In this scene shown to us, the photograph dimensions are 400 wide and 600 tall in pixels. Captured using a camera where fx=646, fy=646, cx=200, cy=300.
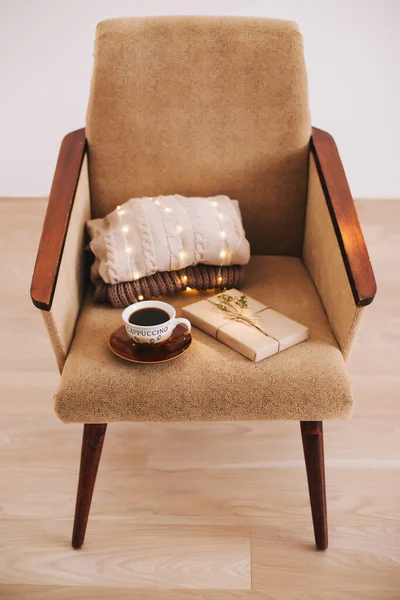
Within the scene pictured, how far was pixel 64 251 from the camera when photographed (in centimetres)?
119

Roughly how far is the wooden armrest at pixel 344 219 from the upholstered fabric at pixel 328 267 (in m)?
0.03

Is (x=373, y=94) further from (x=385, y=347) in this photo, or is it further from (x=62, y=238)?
(x=62, y=238)

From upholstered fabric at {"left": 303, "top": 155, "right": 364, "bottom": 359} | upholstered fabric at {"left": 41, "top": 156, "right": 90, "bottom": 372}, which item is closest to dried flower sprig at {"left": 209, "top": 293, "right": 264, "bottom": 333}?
upholstered fabric at {"left": 303, "top": 155, "right": 364, "bottom": 359}

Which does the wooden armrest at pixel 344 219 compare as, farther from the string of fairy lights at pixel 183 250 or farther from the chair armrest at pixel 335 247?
the string of fairy lights at pixel 183 250

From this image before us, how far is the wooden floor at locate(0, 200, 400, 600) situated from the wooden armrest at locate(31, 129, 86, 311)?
0.53m

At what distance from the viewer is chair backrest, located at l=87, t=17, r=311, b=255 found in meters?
1.39

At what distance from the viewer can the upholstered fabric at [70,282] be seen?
114 cm

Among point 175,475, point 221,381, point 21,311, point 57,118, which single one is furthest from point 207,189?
point 57,118

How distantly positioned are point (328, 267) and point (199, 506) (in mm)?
577

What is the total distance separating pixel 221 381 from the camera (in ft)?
3.63

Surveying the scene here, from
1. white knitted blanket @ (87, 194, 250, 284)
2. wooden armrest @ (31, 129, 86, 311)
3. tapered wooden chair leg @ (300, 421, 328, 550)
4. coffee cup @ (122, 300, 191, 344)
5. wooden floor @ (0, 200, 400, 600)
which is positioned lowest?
wooden floor @ (0, 200, 400, 600)

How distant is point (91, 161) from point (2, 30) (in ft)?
3.91

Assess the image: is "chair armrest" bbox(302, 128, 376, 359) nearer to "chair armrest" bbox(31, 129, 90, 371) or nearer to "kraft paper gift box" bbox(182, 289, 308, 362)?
"kraft paper gift box" bbox(182, 289, 308, 362)

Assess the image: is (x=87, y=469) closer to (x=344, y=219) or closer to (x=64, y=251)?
(x=64, y=251)
